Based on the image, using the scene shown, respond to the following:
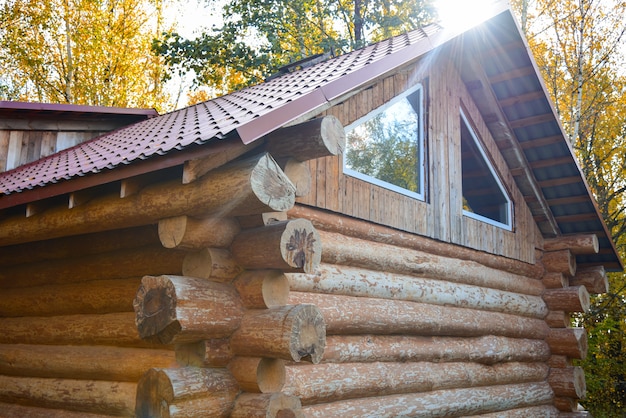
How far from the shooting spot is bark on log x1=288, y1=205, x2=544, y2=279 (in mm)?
6617

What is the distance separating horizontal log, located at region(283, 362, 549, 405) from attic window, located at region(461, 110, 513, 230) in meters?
2.30

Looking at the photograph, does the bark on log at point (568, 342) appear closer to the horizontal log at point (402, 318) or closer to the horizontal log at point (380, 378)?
the horizontal log at point (402, 318)

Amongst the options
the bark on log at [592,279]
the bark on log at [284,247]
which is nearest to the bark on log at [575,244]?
the bark on log at [592,279]

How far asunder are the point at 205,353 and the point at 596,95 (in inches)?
628

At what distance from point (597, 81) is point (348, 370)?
14726 mm

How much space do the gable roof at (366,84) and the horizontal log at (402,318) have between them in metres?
1.91

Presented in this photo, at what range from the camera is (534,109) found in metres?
10.0

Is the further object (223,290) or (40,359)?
(40,359)

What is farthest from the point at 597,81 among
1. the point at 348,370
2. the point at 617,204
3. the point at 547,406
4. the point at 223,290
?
the point at 223,290

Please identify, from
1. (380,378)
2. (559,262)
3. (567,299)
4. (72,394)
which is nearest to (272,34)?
(559,262)

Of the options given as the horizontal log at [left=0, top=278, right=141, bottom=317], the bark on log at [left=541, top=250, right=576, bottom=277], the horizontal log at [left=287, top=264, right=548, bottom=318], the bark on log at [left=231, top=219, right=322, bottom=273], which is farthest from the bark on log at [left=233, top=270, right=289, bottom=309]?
the bark on log at [left=541, top=250, right=576, bottom=277]

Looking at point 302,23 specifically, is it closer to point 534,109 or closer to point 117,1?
point 117,1

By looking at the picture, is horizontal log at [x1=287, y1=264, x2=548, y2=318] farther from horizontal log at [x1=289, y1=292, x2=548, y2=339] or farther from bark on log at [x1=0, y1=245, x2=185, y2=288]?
bark on log at [x1=0, y1=245, x2=185, y2=288]

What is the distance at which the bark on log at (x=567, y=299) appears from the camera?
11117 mm
